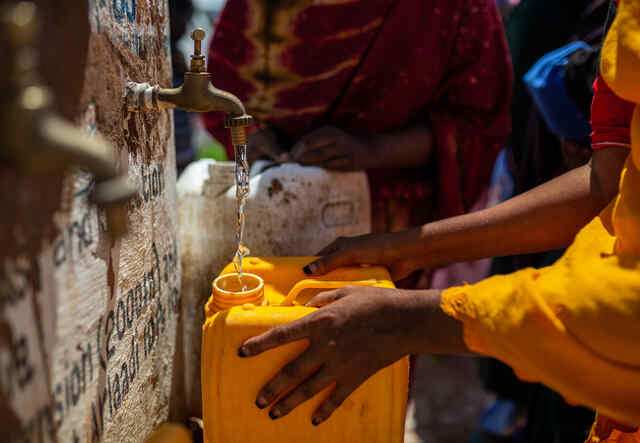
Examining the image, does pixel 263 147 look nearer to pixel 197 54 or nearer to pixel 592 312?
pixel 197 54

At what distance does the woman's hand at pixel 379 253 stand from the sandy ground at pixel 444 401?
3.15 feet

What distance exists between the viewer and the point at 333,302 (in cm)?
79

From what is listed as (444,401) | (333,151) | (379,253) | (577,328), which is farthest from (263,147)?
(444,401)

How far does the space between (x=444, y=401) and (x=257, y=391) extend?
1653 millimetres

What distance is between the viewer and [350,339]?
749 mm

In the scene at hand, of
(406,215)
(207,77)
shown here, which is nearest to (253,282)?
(207,77)

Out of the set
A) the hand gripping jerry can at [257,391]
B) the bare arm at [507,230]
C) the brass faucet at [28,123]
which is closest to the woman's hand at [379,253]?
the bare arm at [507,230]

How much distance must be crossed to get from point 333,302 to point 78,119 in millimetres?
402

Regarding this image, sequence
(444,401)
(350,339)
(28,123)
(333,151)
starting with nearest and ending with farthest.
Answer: (28,123), (350,339), (333,151), (444,401)

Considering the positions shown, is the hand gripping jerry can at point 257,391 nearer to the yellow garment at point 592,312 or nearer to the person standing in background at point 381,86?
the yellow garment at point 592,312

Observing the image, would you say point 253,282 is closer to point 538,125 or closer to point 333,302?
point 333,302

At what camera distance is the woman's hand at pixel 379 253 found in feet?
3.25

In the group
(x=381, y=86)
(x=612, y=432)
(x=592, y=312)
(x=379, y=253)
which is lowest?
(x=612, y=432)

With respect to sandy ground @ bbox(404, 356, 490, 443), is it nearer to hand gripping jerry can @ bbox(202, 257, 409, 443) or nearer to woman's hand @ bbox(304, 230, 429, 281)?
woman's hand @ bbox(304, 230, 429, 281)
